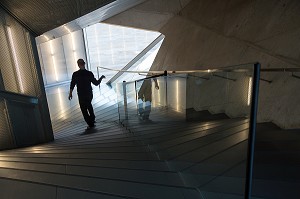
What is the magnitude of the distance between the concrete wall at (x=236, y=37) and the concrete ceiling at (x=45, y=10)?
2.93 m

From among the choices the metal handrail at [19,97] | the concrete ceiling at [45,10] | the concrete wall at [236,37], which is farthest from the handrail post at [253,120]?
the metal handrail at [19,97]

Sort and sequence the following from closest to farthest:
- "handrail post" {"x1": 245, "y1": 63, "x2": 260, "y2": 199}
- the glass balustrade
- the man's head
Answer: "handrail post" {"x1": 245, "y1": 63, "x2": 260, "y2": 199} → the glass balustrade → the man's head

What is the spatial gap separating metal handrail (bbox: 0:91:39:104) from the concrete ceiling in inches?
48.2

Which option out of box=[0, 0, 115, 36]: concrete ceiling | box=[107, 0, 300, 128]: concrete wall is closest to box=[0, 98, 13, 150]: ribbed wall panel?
box=[0, 0, 115, 36]: concrete ceiling

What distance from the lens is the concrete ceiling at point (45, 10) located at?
123 inches

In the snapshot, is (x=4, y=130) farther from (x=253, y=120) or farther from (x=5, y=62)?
(x=253, y=120)

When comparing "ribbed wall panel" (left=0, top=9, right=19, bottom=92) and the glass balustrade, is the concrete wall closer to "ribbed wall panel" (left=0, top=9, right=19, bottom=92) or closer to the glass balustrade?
the glass balustrade

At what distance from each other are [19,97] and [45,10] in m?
1.52

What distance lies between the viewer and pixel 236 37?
4781mm

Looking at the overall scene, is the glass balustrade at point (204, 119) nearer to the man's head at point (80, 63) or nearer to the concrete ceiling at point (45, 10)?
the man's head at point (80, 63)

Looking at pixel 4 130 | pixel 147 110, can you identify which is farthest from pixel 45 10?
pixel 147 110

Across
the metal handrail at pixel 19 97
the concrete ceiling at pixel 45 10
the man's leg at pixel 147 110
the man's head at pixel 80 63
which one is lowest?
the man's leg at pixel 147 110

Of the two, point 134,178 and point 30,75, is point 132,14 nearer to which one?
point 30,75

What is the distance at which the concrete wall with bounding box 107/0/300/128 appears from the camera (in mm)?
3311
